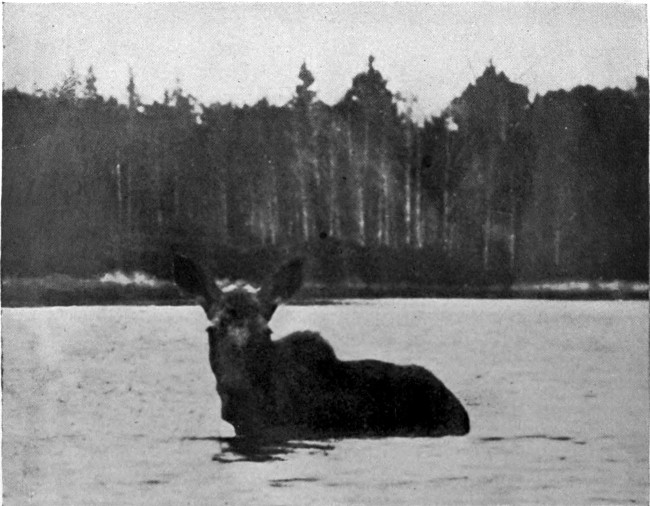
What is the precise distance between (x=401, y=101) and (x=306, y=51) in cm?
50

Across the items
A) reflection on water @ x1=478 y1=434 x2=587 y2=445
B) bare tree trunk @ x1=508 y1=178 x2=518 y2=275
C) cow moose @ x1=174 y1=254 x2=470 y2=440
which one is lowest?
reflection on water @ x1=478 y1=434 x2=587 y2=445

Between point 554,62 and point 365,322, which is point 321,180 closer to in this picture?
point 365,322

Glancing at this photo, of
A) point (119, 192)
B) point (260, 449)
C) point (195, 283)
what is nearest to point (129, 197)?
point (119, 192)

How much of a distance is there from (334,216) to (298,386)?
0.81 m

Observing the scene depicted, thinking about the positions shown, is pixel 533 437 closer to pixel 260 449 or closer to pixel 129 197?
pixel 260 449

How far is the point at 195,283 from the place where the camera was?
412cm

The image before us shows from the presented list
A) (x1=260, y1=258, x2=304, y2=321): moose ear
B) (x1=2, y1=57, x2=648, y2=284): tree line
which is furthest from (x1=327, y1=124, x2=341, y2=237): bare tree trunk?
(x1=260, y1=258, x2=304, y2=321): moose ear

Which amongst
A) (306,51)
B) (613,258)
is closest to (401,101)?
(306,51)

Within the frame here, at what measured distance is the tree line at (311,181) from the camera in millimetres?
4301

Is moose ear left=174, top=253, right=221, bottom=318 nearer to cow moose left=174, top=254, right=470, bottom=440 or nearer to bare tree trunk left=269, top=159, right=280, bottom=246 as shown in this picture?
cow moose left=174, top=254, right=470, bottom=440

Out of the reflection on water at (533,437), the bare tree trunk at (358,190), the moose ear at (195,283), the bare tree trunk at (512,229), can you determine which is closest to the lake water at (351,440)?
the reflection on water at (533,437)

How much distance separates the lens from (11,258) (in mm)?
4301

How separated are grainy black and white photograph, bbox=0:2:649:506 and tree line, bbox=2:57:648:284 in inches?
0.4

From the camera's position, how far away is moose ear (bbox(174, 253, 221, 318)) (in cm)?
411
